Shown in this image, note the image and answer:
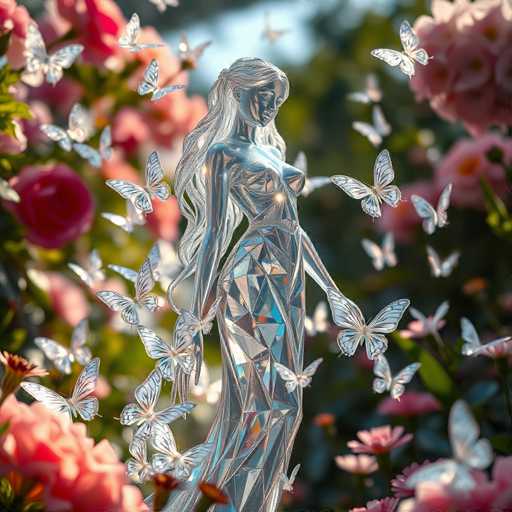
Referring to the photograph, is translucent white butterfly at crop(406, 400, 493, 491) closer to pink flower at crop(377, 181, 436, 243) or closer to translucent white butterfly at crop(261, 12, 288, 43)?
translucent white butterfly at crop(261, 12, 288, 43)

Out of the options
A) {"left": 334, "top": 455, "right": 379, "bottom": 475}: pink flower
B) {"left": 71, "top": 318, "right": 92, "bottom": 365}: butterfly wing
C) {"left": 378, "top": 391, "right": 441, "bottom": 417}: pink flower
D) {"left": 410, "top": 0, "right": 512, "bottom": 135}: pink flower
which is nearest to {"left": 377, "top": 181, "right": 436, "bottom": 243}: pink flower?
{"left": 410, "top": 0, "right": 512, "bottom": 135}: pink flower

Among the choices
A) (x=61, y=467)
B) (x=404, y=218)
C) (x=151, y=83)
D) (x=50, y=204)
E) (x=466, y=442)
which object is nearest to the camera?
(x=466, y=442)

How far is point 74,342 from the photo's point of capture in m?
0.57

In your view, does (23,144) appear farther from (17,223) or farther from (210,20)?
(210,20)

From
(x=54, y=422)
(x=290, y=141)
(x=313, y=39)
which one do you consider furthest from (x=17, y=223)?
(x=313, y=39)

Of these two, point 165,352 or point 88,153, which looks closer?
point 165,352

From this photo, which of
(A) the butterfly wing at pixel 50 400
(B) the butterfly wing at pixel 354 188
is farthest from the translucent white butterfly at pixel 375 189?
(A) the butterfly wing at pixel 50 400

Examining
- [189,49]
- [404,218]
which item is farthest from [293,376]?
[404,218]

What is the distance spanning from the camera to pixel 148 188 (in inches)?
20.9

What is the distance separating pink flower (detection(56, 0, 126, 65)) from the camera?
772 mm

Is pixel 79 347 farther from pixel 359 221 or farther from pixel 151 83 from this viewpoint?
pixel 359 221

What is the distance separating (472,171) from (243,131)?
1.50ft

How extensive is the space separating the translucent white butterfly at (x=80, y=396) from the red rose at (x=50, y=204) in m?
0.30

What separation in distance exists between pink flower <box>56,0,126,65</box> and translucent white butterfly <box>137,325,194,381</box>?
0.39 meters
